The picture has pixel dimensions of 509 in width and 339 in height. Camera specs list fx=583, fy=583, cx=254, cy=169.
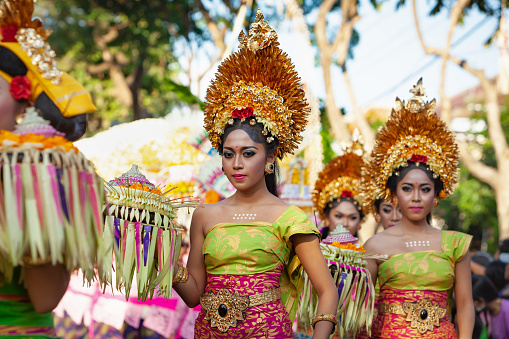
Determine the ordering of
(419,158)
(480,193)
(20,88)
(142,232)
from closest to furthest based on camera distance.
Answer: (20,88), (142,232), (419,158), (480,193)

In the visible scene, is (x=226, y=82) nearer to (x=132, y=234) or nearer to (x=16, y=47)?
(x=132, y=234)

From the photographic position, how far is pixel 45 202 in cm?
189

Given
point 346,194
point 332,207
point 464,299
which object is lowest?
point 464,299

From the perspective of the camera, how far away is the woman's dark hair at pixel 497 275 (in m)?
6.90

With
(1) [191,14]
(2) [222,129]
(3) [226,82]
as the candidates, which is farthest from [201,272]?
(1) [191,14]

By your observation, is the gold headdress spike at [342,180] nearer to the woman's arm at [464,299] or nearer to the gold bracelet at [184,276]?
the woman's arm at [464,299]

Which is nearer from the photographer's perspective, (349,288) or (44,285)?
(44,285)

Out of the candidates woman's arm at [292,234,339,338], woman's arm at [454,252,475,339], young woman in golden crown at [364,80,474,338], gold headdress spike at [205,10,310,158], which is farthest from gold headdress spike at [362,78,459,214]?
woman's arm at [292,234,339,338]

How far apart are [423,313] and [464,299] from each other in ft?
1.02

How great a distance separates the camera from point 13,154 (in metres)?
1.89

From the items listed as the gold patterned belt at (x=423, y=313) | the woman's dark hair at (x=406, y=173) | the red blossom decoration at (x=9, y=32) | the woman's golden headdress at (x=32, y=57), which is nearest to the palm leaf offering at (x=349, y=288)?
the gold patterned belt at (x=423, y=313)

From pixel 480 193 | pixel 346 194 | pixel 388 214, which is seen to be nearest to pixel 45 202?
pixel 388 214

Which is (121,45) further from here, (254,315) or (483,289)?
(254,315)

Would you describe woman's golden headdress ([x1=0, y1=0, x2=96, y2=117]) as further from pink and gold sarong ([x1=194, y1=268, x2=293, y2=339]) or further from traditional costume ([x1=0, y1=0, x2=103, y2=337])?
pink and gold sarong ([x1=194, y1=268, x2=293, y2=339])
